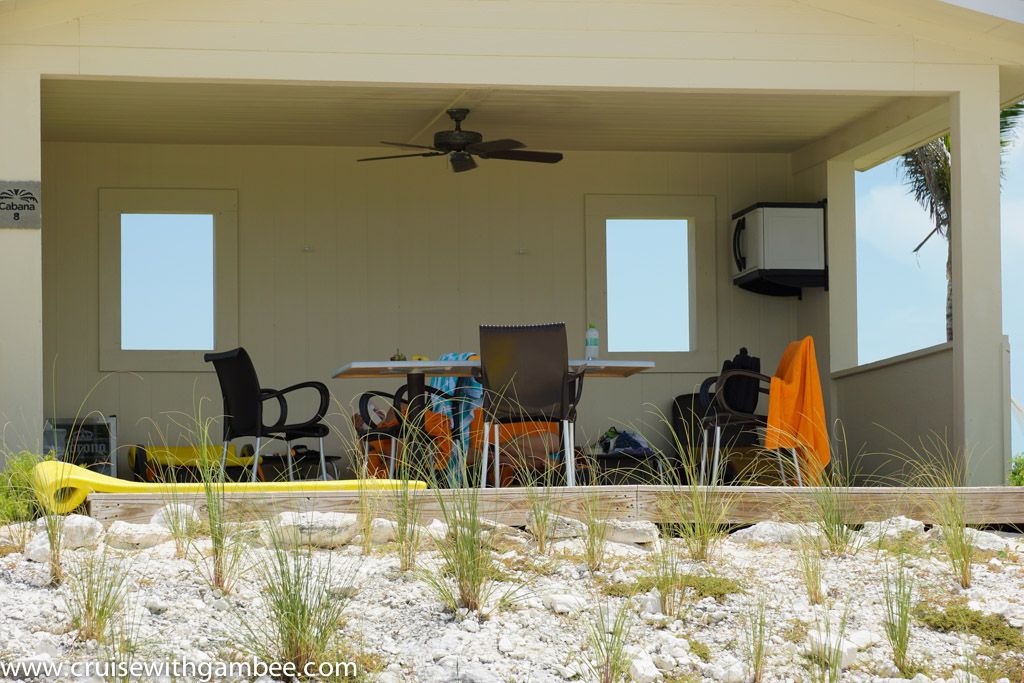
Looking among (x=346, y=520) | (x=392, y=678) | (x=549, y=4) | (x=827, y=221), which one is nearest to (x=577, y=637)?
(x=392, y=678)

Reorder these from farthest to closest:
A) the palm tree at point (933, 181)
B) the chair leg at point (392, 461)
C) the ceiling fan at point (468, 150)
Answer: the palm tree at point (933, 181), the ceiling fan at point (468, 150), the chair leg at point (392, 461)

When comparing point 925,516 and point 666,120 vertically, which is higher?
point 666,120

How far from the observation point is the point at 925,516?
4.66 m

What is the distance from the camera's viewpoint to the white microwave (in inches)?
383

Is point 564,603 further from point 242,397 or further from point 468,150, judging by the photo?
point 468,150

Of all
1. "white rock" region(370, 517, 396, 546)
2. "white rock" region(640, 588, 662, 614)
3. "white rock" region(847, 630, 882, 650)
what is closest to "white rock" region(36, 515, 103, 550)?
"white rock" region(370, 517, 396, 546)

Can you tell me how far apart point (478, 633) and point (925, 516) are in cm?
187

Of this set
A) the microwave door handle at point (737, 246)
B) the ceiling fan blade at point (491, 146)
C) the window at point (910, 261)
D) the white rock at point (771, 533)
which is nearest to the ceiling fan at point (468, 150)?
the ceiling fan blade at point (491, 146)

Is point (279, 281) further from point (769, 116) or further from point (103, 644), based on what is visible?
point (103, 644)

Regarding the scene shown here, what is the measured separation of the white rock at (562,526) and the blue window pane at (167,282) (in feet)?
19.4

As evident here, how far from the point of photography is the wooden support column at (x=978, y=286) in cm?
689

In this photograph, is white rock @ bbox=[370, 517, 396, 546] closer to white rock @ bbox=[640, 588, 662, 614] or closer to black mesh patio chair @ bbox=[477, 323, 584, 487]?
white rock @ bbox=[640, 588, 662, 614]

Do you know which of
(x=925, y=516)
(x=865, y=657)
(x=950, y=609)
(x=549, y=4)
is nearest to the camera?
(x=865, y=657)

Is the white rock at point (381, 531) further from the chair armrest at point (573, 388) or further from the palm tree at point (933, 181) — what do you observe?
the palm tree at point (933, 181)
